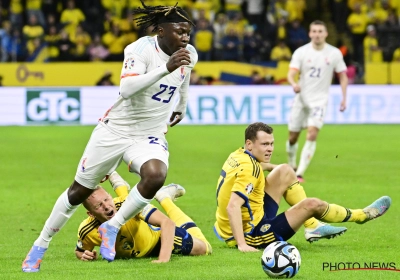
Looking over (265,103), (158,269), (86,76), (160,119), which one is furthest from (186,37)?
(86,76)

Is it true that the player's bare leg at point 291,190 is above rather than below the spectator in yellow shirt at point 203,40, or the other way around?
below

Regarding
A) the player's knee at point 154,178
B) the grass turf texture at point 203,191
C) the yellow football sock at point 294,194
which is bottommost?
the grass turf texture at point 203,191

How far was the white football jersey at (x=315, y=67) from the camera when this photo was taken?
14.6 m

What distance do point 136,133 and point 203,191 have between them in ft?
17.9

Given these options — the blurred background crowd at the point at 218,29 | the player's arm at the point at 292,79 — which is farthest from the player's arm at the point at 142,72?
the blurred background crowd at the point at 218,29

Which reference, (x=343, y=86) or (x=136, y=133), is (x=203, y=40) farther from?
(x=136, y=133)

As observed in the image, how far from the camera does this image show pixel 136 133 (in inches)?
285

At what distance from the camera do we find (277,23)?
28.2 m

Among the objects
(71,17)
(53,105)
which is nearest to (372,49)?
(71,17)

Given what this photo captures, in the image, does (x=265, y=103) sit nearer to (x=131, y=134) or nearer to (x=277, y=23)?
(x=277, y=23)

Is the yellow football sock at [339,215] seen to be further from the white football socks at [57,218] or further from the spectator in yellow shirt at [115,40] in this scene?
the spectator in yellow shirt at [115,40]

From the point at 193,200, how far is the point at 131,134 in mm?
4631

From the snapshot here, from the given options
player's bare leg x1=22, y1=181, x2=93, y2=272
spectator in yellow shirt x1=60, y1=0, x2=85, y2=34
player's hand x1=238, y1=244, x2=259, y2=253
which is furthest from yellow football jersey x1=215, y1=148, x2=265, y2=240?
spectator in yellow shirt x1=60, y1=0, x2=85, y2=34

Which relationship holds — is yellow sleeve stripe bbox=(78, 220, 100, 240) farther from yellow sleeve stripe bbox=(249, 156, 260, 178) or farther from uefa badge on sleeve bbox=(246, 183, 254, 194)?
yellow sleeve stripe bbox=(249, 156, 260, 178)
